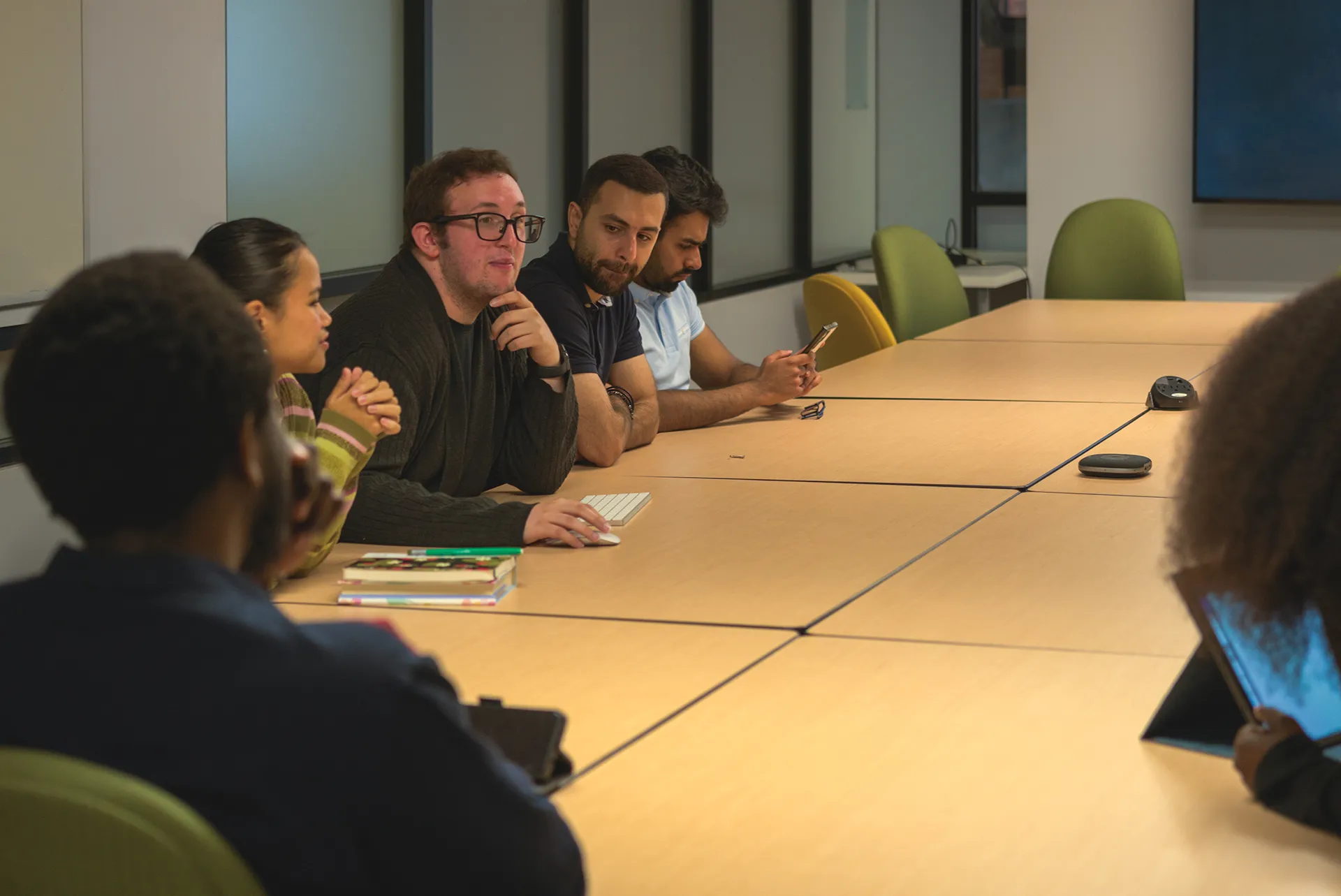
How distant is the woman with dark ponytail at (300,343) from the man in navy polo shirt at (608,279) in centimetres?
99

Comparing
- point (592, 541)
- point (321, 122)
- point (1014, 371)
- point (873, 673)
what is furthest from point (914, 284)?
point (873, 673)

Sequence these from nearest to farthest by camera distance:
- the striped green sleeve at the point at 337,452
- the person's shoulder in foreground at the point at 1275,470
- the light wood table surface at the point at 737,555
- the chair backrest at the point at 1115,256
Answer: the person's shoulder in foreground at the point at 1275,470 → the light wood table surface at the point at 737,555 → the striped green sleeve at the point at 337,452 → the chair backrest at the point at 1115,256

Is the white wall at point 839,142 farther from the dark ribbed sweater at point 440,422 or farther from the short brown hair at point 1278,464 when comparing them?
the short brown hair at point 1278,464

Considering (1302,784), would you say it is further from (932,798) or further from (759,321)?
(759,321)

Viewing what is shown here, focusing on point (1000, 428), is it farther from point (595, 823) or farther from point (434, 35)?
point (434, 35)

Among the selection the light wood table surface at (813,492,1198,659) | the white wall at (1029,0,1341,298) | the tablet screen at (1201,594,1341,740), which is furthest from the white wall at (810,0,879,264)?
the tablet screen at (1201,594,1341,740)

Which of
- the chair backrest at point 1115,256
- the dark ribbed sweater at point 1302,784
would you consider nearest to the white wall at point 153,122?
the dark ribbed sweater at point 1302,784

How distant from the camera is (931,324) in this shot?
5.88 meters

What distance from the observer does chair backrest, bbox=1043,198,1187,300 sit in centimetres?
626

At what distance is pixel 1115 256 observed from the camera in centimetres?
632

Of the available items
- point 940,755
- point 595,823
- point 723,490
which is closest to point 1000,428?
point 723,490

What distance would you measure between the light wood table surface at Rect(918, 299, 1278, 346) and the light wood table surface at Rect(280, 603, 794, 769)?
314 centimetres

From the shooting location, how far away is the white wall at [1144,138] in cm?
707

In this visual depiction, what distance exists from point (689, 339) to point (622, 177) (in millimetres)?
769
